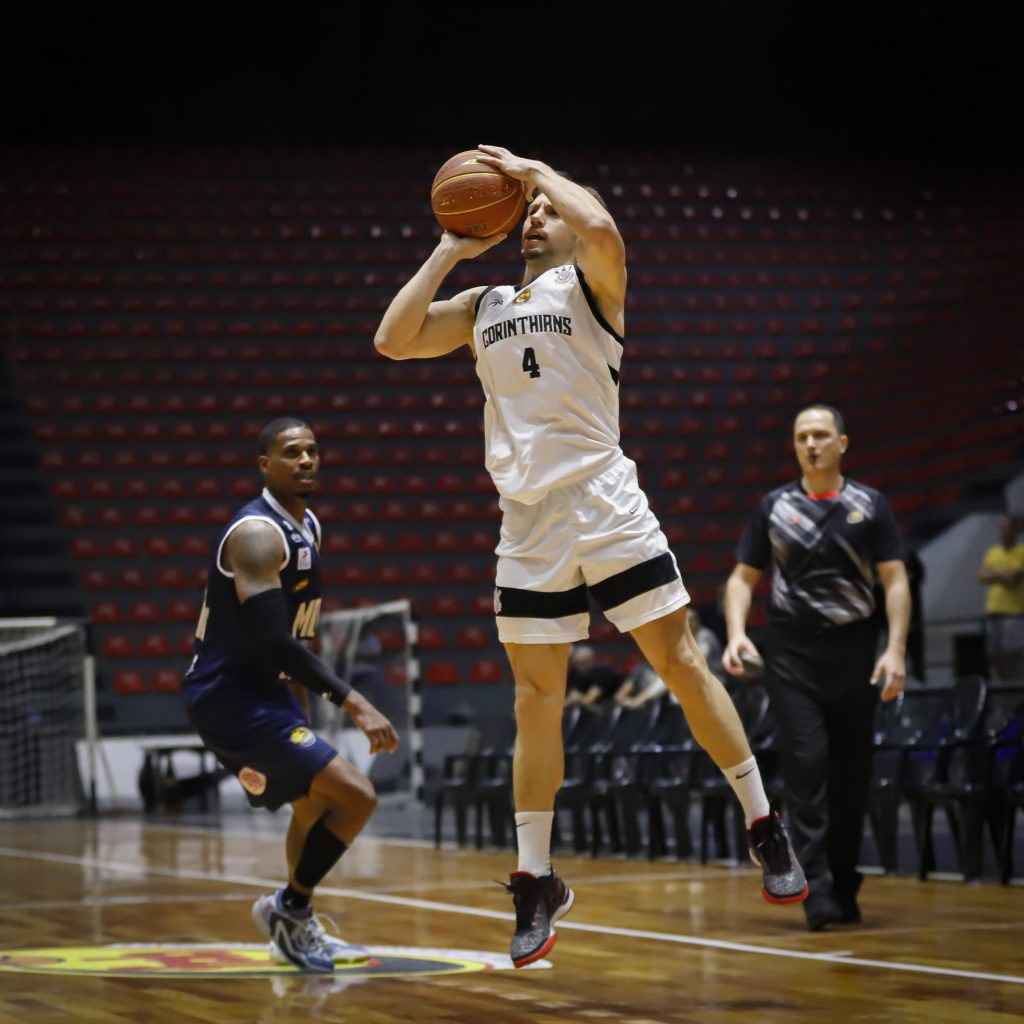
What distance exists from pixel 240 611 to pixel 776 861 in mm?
1748

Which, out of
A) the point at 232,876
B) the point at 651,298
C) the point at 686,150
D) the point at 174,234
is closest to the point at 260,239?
the point at 174,234

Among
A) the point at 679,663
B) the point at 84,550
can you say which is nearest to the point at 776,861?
the point at 679,663

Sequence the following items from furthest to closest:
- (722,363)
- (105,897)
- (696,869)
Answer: (722,363) < (696,869) < (105,897)

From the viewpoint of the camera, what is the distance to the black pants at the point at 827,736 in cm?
585

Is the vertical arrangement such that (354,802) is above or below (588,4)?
below

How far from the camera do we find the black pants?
5.85 metres

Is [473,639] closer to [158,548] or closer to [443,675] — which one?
[443,675]

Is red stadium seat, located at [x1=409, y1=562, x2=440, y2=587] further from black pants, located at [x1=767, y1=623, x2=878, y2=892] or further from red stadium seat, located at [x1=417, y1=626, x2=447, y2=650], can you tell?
black pants, located at [x1=767, y1=623, x2=878, y2=892]

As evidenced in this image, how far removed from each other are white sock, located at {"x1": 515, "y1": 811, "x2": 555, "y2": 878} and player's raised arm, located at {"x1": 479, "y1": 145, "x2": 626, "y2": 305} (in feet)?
4.25

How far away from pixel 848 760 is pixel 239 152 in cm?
1685

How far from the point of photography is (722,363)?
64.2ft

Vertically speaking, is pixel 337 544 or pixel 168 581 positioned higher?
pixel 337 544

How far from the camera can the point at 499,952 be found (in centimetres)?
523

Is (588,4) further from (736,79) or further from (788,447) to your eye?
(788,447)
